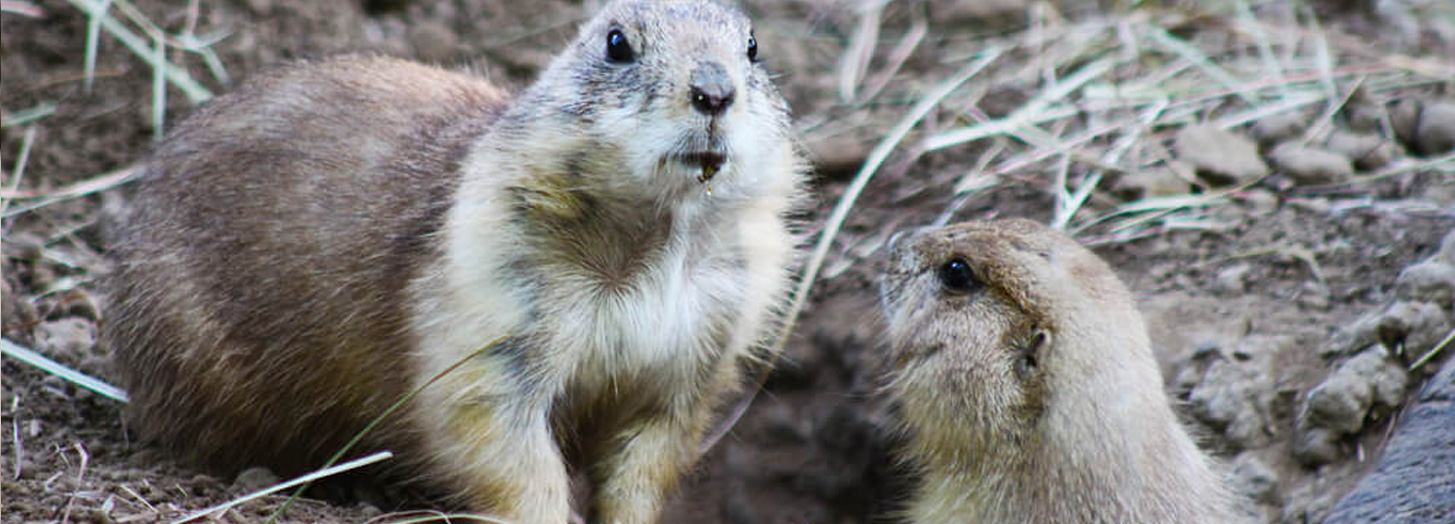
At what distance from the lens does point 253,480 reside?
484 centimetres

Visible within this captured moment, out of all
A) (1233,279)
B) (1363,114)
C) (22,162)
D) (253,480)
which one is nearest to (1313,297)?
(1233,279)

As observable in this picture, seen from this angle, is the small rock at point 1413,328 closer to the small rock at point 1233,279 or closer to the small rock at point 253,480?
the small rock at point 1233,279

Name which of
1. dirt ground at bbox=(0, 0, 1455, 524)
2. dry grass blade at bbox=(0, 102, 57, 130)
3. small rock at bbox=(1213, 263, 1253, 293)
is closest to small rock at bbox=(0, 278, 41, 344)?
dirt ground at bbox=(0, 0, 1455, 524)

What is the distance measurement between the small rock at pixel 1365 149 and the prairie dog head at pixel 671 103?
2.63 meters

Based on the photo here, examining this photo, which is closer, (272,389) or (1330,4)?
(272,389)

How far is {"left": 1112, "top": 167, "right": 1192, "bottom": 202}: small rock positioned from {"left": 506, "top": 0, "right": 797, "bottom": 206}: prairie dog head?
1960 millimetres

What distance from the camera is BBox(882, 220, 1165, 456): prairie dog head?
14.4 feet

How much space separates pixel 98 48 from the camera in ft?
22.9

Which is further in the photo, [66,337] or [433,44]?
[433,44]

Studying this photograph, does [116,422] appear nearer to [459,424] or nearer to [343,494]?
[343,494]

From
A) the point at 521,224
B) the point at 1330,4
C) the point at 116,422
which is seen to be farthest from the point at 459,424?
the point at 1330,4

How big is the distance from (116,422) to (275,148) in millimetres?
1208

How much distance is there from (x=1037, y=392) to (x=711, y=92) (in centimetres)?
128

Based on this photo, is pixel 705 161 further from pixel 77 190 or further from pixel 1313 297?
pixel 77 190
